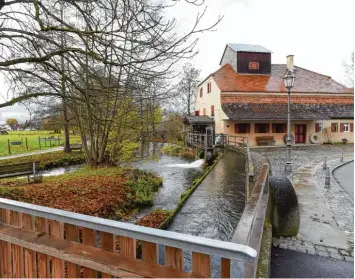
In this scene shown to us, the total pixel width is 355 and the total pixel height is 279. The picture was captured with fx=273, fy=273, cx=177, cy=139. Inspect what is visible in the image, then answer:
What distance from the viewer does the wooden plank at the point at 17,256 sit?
241 centimetres

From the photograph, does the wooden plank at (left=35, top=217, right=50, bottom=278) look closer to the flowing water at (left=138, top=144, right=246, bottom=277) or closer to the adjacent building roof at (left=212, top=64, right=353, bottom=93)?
the flowing water at (left=138, top=144, right=246, bottom=277)

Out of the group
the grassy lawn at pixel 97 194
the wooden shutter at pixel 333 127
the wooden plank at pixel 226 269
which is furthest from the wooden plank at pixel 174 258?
the wooden shutter at pixel 333 127

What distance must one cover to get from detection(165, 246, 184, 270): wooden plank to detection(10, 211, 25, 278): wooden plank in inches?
57.6

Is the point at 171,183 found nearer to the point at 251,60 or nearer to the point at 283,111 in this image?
the point at 283,111

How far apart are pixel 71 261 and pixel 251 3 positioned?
6.18m

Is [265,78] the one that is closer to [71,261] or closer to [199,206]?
[199,206]

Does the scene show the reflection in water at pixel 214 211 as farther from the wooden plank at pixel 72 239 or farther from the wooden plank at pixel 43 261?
the wooden plank at pixel 72 239

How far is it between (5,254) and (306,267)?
4240 mm

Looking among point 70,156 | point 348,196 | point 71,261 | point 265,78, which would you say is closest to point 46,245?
point 71,261

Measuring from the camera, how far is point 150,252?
184 cm

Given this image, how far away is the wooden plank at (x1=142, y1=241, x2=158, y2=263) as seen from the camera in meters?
1.83

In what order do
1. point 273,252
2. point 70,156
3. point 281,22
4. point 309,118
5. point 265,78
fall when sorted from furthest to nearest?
point 265,78
point 309,118
point 70,156
point 281,22
point 273,252

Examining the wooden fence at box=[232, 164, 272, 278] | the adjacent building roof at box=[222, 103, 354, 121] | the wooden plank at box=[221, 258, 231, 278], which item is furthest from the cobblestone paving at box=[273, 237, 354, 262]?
the adjacent building roof at box=[222, 103, 354, 121]

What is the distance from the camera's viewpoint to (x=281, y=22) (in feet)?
18.9
